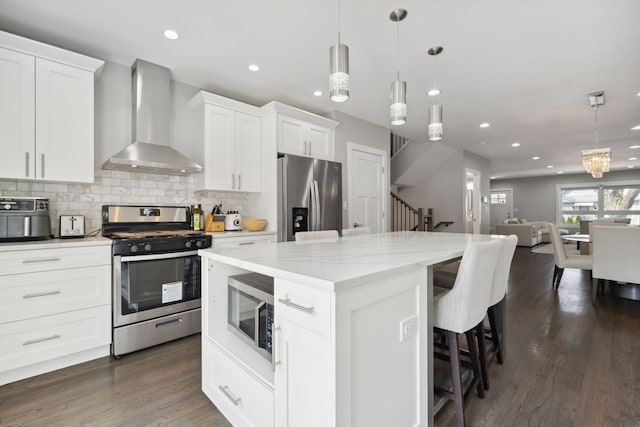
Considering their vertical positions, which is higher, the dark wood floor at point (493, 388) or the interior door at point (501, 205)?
the interior door at point (501, 205)

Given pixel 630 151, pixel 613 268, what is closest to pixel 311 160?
pixel 613 268

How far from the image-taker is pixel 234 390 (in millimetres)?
1466

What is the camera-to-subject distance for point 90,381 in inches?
78.3

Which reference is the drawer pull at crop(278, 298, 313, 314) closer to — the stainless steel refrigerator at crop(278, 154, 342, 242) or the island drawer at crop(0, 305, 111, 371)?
the island drawer at crop(0, 305, 111, 371)

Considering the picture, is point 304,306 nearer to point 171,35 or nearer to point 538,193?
point 171,35

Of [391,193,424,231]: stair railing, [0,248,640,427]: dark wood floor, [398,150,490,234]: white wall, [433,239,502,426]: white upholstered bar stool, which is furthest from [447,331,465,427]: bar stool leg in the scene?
[398,150,490,234]: white wall

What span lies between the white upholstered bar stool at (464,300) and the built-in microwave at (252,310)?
0.87m

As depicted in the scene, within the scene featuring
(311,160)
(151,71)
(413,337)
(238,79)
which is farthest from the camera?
(311,160)

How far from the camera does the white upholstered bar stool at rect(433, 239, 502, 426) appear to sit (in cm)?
141

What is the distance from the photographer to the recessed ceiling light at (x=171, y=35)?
93.8 inches

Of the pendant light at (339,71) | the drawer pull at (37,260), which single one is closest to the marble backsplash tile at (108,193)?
the drawer pull at (37,260)

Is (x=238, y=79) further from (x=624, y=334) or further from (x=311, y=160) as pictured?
(x=624, y=334)

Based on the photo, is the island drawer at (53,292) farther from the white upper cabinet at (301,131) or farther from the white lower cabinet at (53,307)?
the white upper cabinet at (301,131)

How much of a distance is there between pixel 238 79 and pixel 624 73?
13.3 ft
